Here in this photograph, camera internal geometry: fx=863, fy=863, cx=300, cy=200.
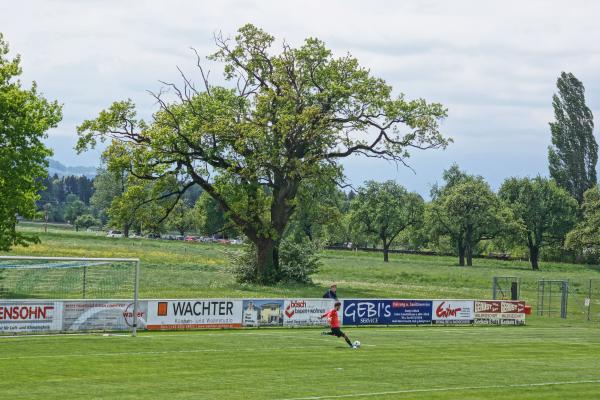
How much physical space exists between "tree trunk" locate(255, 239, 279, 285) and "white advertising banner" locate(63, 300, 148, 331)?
89.4 feet

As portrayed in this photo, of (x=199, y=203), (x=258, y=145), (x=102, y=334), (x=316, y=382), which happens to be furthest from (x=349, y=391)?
(x=199, y=203)

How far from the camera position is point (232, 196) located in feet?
198

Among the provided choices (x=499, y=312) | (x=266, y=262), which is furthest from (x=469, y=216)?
(x=499, y=312)

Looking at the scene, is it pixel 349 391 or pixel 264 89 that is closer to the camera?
pixel 349 391

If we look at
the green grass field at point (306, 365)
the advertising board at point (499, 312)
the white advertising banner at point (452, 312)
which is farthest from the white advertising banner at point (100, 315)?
the advertising board at point (499, 312)

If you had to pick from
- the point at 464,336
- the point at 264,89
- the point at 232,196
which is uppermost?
the point at 264,89

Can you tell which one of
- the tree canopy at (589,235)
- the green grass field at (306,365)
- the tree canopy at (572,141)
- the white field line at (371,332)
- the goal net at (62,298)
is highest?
the tree canopy at (572,141)

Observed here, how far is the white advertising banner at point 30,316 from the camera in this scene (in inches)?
1206

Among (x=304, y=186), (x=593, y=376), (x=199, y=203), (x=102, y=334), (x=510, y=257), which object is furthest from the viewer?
(x=510, y=257)

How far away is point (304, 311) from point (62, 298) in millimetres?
12136

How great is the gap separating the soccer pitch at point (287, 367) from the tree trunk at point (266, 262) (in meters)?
25.6

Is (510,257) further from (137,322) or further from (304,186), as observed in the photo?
(137,322)

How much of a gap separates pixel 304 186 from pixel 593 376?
1515 inches

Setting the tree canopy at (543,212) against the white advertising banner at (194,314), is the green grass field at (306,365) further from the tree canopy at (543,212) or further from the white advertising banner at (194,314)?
the tree canopy at (543,212)
